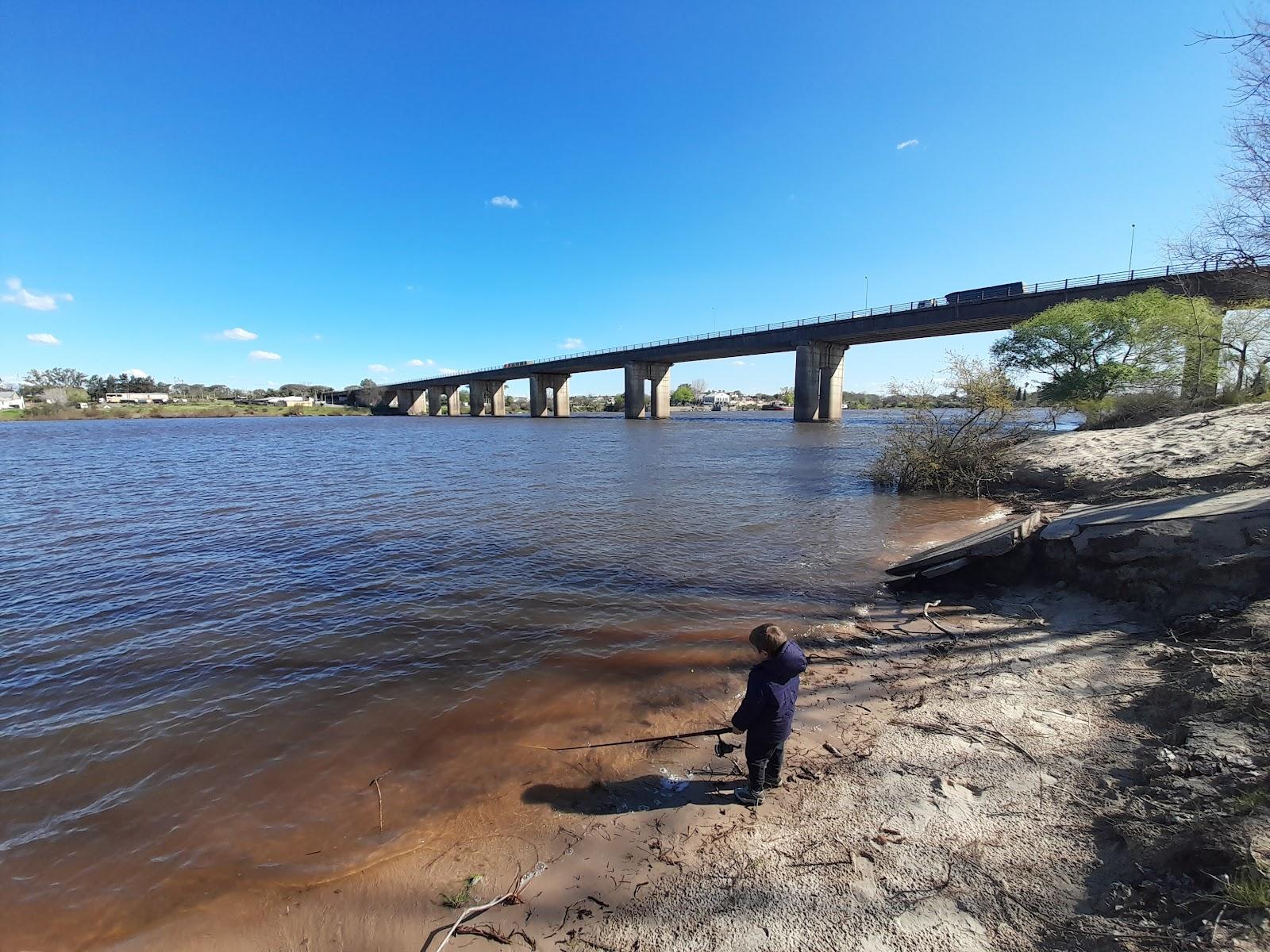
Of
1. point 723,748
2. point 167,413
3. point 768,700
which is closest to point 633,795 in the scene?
point 723,748

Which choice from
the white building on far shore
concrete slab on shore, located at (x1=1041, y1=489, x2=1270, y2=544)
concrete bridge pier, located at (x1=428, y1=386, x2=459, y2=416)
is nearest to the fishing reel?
concrete slab on shore, located at (x1=1041, y1=489, x2=1270, y2=544)

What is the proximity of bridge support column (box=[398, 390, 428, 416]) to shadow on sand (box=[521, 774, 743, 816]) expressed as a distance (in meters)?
150

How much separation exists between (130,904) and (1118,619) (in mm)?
11173

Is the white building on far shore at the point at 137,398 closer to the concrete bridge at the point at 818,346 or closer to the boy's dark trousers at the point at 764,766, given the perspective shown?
the concrete bridge at the point at 818,346

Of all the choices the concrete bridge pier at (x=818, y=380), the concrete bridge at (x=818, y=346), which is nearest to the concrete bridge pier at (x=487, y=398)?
the concrete bridge at (x=818, y=346)

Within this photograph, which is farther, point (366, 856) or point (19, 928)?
point (366, 856)

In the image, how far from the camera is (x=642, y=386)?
97688 mm

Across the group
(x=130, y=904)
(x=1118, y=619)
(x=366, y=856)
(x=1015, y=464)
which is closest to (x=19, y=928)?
(x=130, y=904)

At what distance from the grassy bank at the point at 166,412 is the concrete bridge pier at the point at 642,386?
296 feet

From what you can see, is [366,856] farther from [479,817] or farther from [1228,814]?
[1228,814]

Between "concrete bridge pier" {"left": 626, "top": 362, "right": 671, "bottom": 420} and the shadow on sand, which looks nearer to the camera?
the shadow on sand

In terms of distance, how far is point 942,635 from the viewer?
7.86m

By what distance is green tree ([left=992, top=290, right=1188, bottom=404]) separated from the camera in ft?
102

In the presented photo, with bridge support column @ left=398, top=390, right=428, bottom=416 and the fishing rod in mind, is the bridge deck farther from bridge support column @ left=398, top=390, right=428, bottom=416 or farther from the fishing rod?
bridge support column @ left=398, top=390, right=428, bottom=416
